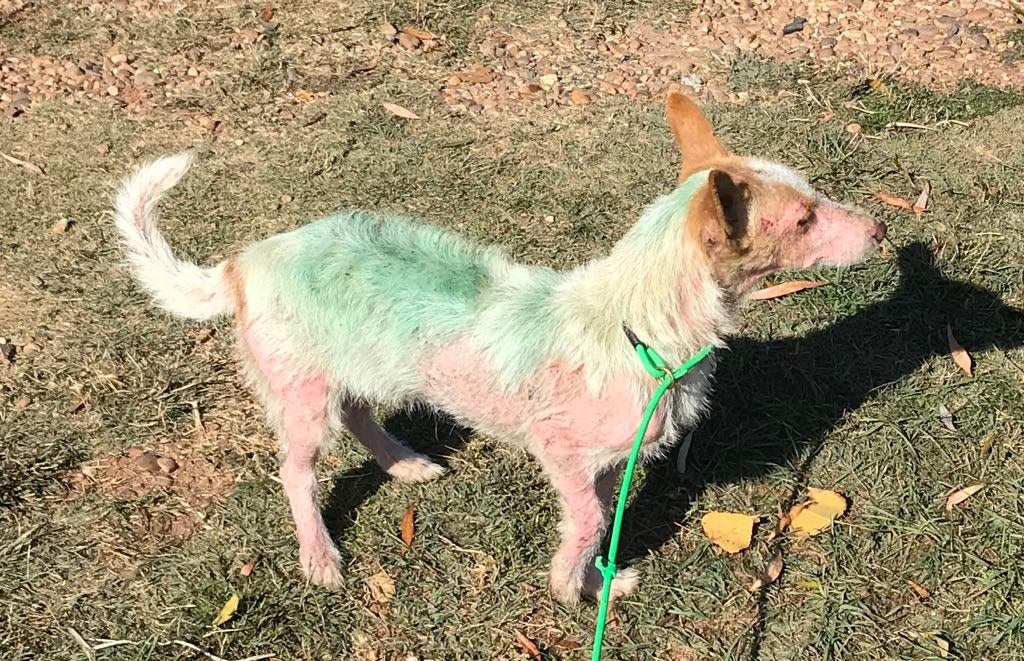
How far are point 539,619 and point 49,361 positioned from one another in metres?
2.71

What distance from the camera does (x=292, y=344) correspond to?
3.38 m

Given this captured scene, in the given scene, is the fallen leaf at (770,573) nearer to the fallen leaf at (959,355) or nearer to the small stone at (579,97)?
the fallen leaf at (959,355)

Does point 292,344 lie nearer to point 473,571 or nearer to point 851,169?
point 473,571

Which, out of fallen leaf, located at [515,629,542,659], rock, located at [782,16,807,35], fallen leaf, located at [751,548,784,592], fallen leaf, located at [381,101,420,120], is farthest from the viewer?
rock, located at [782,16,807,35]

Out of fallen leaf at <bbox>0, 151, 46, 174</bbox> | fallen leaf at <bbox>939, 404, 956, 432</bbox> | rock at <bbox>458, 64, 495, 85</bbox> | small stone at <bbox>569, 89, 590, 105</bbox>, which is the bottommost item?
fallen leaf at <bbox>939, 404, 956, 432</bbox>

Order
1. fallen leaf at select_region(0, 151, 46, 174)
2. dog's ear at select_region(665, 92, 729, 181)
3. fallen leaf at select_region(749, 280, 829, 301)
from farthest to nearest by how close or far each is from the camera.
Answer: fallen leaf at select_region(0, 151, 46, 174)
fallen leaf at select_region(749, 280, 829, 301)
dog's ear at select_region(665, 92, 729, 181)

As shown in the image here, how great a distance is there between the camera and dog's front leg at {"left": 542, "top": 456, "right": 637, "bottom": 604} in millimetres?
3447

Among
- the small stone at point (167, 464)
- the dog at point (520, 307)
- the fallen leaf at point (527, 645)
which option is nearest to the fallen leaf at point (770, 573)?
the dog at point (520, 307)

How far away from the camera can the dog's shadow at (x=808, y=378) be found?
421cm

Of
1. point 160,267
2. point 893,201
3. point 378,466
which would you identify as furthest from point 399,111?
point 160,267

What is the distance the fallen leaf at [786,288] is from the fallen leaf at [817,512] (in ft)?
3.96

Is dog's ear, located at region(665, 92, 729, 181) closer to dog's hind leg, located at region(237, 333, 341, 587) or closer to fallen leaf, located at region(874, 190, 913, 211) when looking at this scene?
dog's hind leg, located at region(237, 333, 341, 587)

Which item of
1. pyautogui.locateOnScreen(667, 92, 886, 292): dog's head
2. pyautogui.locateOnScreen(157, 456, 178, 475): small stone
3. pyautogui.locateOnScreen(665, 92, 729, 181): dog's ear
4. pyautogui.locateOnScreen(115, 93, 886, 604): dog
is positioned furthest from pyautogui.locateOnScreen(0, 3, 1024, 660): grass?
pyautogui.locateOnScreen(665, 92, 729, 181): dog's ear

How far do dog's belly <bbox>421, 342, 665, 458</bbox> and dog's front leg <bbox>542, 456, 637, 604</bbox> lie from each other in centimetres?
10
